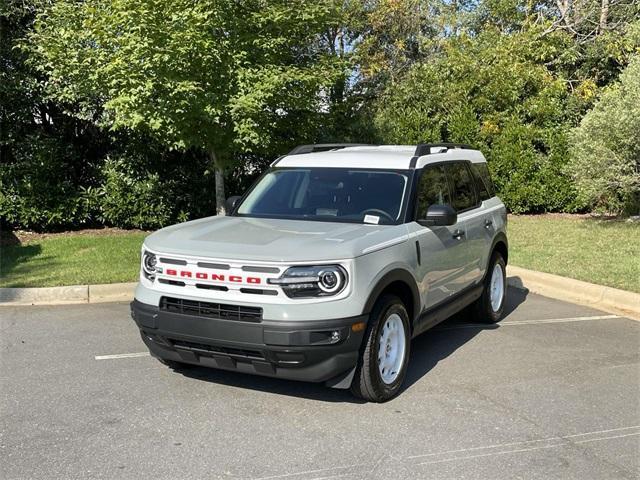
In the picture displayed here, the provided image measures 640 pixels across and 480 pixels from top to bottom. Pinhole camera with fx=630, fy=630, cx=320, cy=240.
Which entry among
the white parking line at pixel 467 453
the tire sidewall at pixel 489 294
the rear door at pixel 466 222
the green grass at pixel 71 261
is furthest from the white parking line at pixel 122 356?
the tire sidewall at pixel 489 294

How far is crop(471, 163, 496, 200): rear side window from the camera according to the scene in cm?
660

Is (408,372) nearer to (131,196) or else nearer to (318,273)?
(318,273)

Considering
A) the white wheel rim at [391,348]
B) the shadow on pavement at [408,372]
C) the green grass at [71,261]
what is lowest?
the shadow on pavement at [408,372]

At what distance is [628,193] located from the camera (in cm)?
1329

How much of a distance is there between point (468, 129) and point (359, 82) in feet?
23.3

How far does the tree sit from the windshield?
3.50m

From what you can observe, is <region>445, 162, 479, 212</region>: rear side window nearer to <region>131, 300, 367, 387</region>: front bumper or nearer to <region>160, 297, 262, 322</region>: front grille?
<region>131, 300, 367, 387</region>: front bumper

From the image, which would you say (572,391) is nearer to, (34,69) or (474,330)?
(474,330)

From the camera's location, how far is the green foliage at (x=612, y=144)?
39.8 feet

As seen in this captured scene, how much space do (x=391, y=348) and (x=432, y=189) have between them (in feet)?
5.10

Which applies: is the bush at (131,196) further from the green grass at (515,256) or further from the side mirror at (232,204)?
the side mirror at (232,204)

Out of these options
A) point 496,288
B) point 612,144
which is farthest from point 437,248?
point 612,144

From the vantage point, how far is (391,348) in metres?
4.59

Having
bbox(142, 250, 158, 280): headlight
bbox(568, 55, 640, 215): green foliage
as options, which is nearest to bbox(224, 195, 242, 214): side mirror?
bbox(142, 250, 158, 280): headlight
